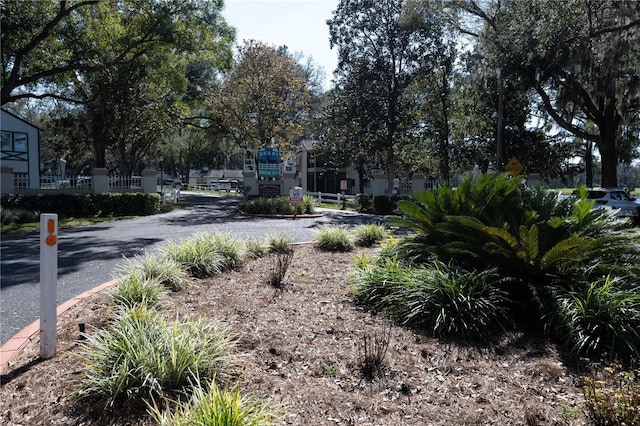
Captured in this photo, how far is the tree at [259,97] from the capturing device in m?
28.6

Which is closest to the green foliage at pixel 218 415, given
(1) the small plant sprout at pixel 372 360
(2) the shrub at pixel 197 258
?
(1) the small plant sprout at pixel 372 360

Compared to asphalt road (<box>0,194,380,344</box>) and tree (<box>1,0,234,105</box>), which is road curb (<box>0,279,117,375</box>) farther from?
tree (<box>1,0,234,105</box>)

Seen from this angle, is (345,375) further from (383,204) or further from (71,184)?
(383,204)

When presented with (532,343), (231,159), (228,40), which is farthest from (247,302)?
(231,159)

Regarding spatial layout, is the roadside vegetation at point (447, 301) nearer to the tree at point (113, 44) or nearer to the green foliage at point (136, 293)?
the green foliage at point (136, 293)

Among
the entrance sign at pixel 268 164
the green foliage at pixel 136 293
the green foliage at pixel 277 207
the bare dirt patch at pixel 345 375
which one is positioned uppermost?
the entrance sign at pixel 268 164

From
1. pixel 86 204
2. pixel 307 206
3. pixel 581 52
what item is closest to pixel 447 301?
pixel 581 52

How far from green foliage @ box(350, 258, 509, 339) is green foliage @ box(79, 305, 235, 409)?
201cm

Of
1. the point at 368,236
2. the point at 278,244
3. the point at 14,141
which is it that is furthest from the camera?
the point at 14,141

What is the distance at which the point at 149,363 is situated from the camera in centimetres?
296

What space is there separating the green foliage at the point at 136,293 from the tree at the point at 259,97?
24.9 meters

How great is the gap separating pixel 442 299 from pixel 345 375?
158cm

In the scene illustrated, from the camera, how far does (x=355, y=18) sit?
2681 centimetres

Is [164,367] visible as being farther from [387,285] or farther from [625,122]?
[625,122]
